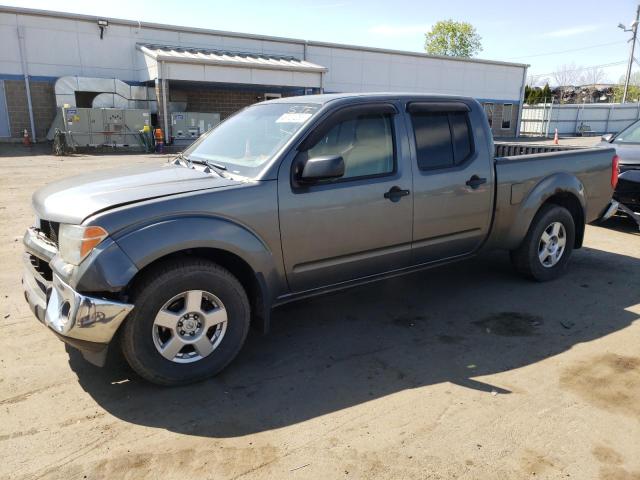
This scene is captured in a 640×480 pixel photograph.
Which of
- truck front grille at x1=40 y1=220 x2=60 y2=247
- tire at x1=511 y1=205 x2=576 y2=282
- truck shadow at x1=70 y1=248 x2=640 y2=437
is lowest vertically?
truck shadow at x1=70 y1=248 x2=640 y2=437

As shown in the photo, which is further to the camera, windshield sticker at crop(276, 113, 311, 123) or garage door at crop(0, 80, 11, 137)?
garage door at crop(0, 80, 11, 137)

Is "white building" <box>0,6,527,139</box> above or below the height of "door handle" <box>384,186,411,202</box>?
above

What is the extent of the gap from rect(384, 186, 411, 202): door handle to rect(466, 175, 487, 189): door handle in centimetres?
78

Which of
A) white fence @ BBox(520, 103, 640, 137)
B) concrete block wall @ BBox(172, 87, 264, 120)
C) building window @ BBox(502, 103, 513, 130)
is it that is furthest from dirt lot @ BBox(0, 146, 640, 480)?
white fence @ BBox(520, 103, 640, 137)

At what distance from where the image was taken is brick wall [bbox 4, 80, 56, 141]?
911 inches

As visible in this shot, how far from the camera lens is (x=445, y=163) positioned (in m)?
4.39

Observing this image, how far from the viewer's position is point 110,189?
338cm

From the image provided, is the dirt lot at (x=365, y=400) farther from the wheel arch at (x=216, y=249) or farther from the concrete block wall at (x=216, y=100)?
the concrete block wall at (x=216, y=100)

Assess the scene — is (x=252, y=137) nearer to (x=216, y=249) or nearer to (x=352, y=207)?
(x=352, y=207)

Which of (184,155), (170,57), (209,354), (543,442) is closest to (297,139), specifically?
(184,155)

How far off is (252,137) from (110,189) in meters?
1.18

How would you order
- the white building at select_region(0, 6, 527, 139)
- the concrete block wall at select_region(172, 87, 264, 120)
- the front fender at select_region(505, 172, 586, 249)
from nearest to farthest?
the front fender at select_region(505, 172, 586, 249) → the white building at select_region(0, 6, 527, 139) → the concrete block wall at select_region(172, 87, 264, 120)

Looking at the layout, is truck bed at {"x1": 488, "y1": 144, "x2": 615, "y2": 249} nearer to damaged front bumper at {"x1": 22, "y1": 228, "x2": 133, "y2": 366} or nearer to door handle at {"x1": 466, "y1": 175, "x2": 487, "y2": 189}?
door handle at {"x1": 466, "y1": 175, "x2": 487, "y2": 189}

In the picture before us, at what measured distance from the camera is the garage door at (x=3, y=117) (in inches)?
906
